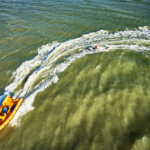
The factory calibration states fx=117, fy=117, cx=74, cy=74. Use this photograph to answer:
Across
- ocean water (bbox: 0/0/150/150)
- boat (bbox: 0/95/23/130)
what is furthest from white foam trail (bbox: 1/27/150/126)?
boat (bbox: 0/95/23/130)

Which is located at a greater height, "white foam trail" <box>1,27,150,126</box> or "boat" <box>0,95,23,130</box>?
"white foam trail" <box>1,27,150,126</box>

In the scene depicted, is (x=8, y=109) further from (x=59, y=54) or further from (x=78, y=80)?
(x=59, y=54)

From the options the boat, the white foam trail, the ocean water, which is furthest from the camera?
the white foam trail

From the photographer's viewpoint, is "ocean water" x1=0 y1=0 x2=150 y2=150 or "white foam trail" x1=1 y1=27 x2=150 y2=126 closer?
"ocean water" x1=0 y1=0 x2=150 y2=150

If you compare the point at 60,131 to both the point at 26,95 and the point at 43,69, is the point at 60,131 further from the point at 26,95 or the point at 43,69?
the point at 43,69

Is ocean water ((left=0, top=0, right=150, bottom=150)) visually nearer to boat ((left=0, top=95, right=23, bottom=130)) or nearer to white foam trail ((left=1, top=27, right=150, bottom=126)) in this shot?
white foam trail ((left=1, top=27, right=150, bottom=126))

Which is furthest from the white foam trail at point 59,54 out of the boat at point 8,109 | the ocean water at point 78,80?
the boat at point 8,109

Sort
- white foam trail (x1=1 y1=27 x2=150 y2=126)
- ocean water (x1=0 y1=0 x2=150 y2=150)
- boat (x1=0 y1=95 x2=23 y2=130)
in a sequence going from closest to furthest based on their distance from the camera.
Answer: ocean water (x1=0 y1=0 x2=150 y2=150)
boat (x1=0 y1=95 x2=23 y2=130)
white foam trail (x1=1 y1=27 x2=150 y2=126)

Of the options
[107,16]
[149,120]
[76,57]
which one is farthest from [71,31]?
[149,120]

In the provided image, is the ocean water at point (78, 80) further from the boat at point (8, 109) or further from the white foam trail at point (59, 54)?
the boat at point (8, 109)
